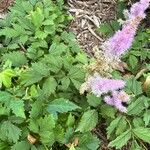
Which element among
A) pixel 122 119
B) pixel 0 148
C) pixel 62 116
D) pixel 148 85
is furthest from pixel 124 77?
pixel 0 148

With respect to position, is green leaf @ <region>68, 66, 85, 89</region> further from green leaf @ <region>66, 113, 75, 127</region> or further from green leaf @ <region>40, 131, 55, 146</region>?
green leaf @ <region>40, 131, 55, 146</region>

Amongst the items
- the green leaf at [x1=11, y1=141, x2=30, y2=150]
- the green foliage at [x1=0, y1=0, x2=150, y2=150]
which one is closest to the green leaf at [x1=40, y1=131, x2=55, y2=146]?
the green foliage at [x1=0, y1=0, x2=150, y2=150]

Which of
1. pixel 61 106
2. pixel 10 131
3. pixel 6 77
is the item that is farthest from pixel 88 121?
pixel 6 77

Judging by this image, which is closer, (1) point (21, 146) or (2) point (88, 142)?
(1) point (21, 146)

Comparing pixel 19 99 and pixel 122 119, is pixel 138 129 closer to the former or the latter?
pixel 122 119

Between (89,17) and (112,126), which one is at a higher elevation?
(89,17)

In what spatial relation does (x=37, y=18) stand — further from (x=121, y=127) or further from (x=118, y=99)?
(x=121, y=127)

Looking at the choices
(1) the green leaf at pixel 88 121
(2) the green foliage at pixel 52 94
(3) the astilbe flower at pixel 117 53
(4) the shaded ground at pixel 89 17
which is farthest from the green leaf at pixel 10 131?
(4) the shaded ground at pixel 89 17
